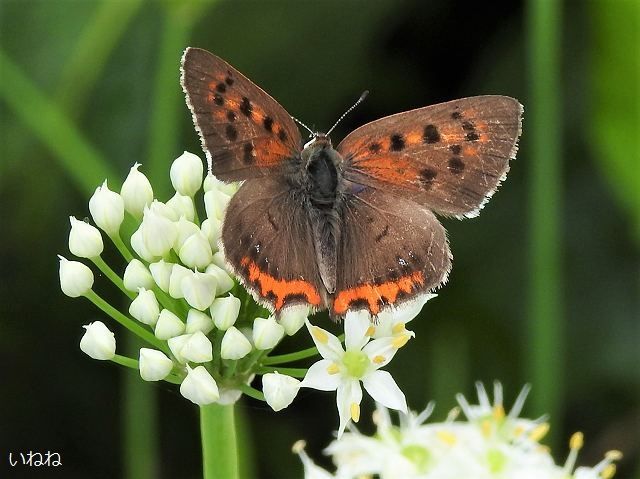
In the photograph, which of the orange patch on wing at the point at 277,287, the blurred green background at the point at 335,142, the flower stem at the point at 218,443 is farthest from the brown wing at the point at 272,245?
the blurred green background at the point at 335,142

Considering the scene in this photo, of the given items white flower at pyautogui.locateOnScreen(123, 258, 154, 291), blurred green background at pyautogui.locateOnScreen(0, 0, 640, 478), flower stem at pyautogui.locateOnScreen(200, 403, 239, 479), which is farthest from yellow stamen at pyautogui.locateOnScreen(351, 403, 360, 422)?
blurred green background at pyautogui.locateOnScreen(0, 0, 640, 478)

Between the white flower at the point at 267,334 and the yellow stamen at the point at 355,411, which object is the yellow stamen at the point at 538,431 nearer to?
the yellow stamen at the point at 355,411

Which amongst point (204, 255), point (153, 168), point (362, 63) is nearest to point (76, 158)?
point (153, 168)

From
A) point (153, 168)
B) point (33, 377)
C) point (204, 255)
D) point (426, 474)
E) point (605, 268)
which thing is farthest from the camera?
point (605, 268)

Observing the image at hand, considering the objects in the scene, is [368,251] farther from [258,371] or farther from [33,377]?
[33,377]

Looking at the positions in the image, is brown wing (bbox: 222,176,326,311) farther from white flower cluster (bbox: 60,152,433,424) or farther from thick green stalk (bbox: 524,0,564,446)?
thick green stalk (bbox: 524,0,564,446)

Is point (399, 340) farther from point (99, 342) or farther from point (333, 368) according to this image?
point (99, 342)
